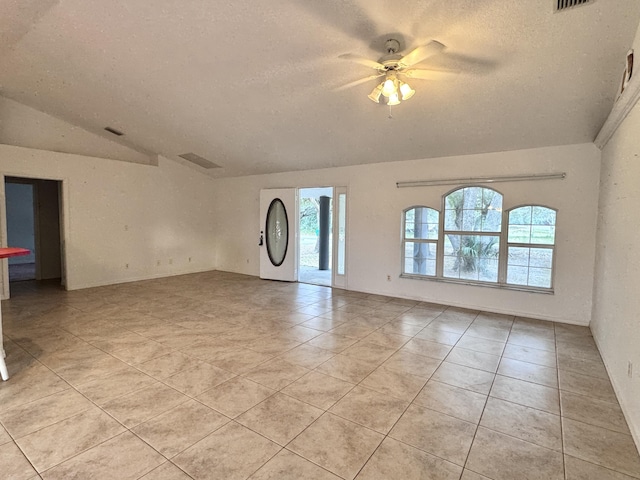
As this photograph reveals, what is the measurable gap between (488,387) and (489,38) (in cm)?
289

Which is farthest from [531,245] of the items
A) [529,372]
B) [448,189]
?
[529,372]

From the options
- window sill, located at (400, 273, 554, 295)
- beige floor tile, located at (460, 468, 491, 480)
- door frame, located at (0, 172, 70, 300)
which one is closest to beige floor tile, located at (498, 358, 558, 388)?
beige floor tile, located at (460, 468, 491, 480)

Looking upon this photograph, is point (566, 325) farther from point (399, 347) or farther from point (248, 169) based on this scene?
point (248, 169)

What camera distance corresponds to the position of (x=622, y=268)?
270cm

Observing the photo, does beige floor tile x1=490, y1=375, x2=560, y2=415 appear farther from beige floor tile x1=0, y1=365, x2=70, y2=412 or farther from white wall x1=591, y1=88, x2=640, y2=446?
beige floor tile x1=0, y1=365, x2=70, y2=412

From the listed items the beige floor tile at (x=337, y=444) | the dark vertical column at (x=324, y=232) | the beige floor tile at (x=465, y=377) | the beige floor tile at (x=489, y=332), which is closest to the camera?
the beige floor tile at (x=337, y=444)

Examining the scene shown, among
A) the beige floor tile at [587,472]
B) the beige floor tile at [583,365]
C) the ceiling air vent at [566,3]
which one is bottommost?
the beige floor tile at [587,472]

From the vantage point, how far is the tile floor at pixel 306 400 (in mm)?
1865

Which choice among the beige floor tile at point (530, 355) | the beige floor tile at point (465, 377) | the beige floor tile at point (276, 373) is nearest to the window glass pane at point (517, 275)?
the beige floor tile at point (530, 355)

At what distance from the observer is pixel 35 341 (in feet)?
11.8

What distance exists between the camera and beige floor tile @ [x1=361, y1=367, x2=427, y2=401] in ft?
8.58

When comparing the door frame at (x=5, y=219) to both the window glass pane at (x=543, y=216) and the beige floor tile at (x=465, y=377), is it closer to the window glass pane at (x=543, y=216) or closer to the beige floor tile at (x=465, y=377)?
the beige floor tile at (x=465, y=377)

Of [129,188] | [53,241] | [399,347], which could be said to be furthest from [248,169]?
[399,347]

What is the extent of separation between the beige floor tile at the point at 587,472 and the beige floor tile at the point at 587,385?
95 centimetres
